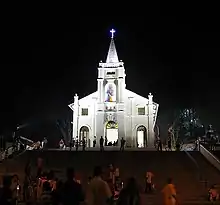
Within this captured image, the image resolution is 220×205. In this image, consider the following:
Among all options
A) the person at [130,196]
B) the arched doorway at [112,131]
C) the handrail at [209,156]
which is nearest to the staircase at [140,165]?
the handrail at [209,156]

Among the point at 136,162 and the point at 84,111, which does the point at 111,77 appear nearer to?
the point at 84,111

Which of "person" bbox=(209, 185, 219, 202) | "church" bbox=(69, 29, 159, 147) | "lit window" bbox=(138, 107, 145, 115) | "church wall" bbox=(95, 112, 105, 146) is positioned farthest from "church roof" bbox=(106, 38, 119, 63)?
"person" bbox=(209, 185, 219, 202)

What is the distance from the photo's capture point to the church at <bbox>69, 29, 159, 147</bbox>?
48.2 meters

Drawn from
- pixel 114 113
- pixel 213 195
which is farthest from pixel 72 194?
pixel 114 113

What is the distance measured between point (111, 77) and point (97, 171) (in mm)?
41393

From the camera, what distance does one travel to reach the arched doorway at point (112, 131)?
4884 centimetres

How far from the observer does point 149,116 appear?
160 feet

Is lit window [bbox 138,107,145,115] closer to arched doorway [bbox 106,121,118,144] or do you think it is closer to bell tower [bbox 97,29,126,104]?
bell tower [bbox 97,29,126,104]

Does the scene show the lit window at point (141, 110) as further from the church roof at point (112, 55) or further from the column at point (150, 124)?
the church roof at point (112, 55)

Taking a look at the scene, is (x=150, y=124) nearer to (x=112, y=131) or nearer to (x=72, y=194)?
(x=112, y=131)

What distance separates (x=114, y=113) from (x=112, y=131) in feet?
8.08

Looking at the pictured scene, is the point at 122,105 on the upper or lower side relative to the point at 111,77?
lower

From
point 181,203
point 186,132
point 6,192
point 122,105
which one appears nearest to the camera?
point 6,192

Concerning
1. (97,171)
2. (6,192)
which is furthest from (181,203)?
(6,192)
